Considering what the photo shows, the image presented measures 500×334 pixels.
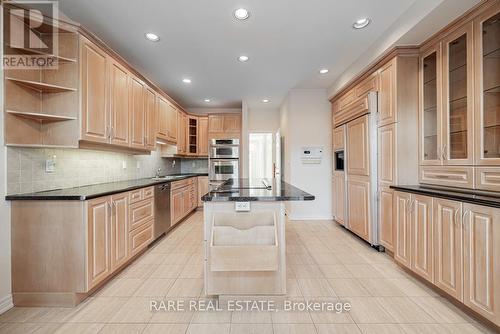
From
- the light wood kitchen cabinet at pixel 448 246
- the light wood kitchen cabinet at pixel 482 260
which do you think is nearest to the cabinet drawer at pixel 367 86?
the light wood kitchen cabinet at pixel 448 246

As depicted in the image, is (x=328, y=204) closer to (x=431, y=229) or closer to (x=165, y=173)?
(x=431, y=229)

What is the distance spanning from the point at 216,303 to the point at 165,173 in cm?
377

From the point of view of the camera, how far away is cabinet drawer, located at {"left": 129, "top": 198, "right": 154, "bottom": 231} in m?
2.74

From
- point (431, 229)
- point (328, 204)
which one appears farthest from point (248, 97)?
point (431, 229)

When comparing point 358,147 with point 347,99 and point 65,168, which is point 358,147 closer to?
point 347,99

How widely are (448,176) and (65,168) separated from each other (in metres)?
3.84

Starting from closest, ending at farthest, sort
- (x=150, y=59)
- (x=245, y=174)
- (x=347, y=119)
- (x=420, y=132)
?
(x=420, y=132) → (x=150, y=59) → (x=347, y=119) → (x=245, y=174)

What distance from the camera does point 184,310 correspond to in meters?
1.92

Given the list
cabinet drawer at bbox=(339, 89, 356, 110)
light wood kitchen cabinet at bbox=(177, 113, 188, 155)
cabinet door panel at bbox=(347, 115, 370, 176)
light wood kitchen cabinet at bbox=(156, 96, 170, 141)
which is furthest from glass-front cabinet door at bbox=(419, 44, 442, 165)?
light wood kitchen cabinet at bbox=(177, 113, 188, 155)

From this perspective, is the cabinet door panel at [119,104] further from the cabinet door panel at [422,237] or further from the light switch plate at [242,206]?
the cabinet door panel at [422,237]

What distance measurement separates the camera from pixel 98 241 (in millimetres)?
2127

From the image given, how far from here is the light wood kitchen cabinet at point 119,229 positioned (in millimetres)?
2355

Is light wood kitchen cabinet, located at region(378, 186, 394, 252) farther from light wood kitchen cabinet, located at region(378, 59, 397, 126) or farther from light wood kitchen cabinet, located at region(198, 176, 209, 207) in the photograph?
light wood kitchen cabinet, located at region(198, 176, 209, 207)

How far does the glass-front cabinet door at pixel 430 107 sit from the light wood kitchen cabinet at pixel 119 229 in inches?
129
